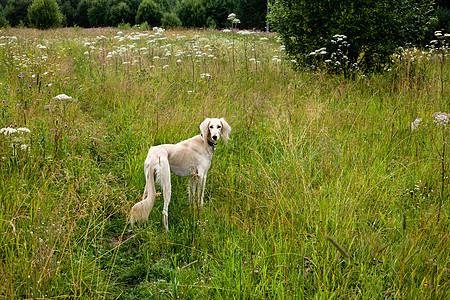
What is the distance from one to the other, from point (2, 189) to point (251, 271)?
2321mm

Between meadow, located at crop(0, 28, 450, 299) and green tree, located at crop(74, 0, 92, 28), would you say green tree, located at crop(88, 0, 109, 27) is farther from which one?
meadow, located at crop(0, 28, 450, 299)

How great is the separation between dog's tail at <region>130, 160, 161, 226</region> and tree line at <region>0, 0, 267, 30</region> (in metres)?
28.7

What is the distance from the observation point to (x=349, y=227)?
2643 mm

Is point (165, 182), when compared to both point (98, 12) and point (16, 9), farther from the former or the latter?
point (16, 9)

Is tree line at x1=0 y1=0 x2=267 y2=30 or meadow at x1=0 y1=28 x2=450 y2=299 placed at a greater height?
tree line at x1=0 y1=0 x2=267 y2=30

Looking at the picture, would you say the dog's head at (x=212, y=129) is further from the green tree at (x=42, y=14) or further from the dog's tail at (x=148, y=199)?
the green tree at (x=42, y=14)

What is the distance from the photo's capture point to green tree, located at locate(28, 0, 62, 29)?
33812 millimetres

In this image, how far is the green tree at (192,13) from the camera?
37.3 m

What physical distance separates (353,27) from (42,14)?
36.8 meters

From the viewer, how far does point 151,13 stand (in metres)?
38.2

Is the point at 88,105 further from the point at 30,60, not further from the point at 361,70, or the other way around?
the point at 361,70

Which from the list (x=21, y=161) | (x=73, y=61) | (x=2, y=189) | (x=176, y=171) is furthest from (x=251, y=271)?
(x=73, y=61)

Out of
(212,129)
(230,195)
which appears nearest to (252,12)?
(212,129)

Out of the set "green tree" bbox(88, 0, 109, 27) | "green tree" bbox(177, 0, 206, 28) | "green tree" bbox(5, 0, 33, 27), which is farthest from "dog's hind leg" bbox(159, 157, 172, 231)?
"green tree" bbox(5, 0, 33, 27)
